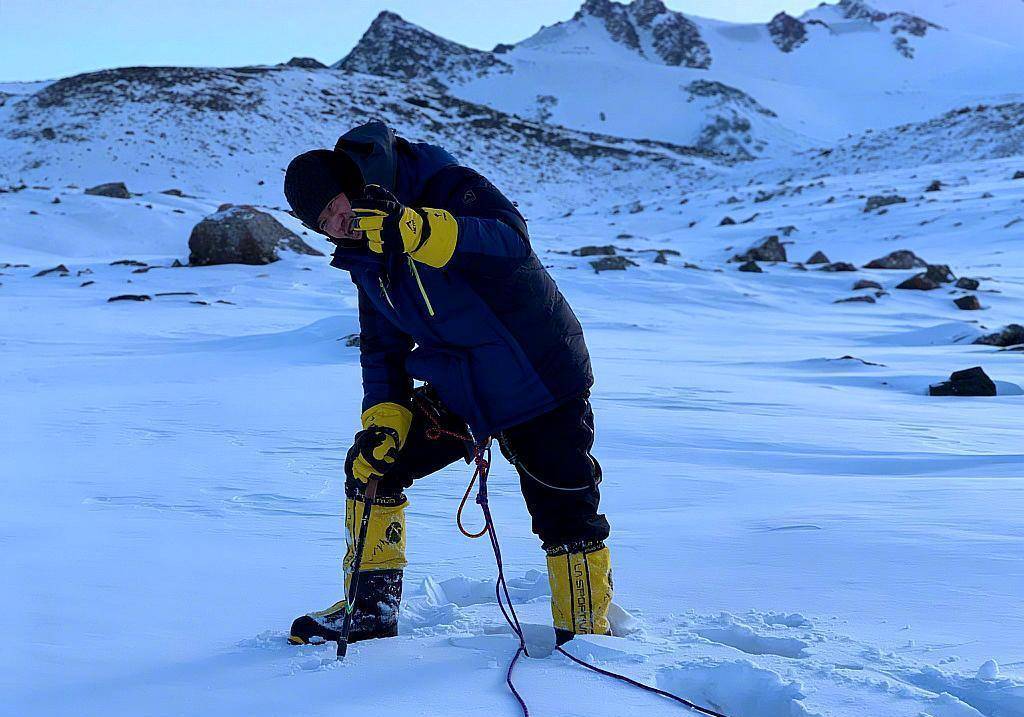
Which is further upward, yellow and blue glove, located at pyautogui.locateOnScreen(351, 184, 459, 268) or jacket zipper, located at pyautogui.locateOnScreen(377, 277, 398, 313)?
yellow and blue glove, located at pyautogui.locateOnScreen(351, 184, 459, 268)

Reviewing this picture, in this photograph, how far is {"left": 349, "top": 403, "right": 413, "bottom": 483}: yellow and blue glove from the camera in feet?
A: 7.30

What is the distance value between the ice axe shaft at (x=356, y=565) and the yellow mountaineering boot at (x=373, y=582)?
0.02 metres

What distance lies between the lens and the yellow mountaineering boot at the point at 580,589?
7.10 ft

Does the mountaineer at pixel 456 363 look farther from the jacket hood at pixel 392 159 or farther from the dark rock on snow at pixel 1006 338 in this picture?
the dark rock on snow at pixel 1006 338

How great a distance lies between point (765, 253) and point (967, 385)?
9093mm

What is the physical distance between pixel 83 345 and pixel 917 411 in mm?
6122

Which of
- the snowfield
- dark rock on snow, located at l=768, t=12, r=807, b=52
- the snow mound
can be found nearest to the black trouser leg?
the snowfield

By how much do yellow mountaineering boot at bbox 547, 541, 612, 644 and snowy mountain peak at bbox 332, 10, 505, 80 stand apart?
197 feet

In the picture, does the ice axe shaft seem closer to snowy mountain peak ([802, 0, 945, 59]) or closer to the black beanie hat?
the black beanie hat

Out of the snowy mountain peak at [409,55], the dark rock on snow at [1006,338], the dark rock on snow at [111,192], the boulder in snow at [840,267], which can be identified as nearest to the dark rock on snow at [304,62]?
the snowy mountain peak at [409,55]

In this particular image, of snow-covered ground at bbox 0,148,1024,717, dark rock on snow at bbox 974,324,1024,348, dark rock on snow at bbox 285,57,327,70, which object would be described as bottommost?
snow-covered ground at bbox 0,148,1024,717

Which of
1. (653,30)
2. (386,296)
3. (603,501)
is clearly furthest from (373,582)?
(653,30)

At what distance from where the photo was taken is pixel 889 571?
243 centimetres

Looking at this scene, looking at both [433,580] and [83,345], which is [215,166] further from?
[433,580]
